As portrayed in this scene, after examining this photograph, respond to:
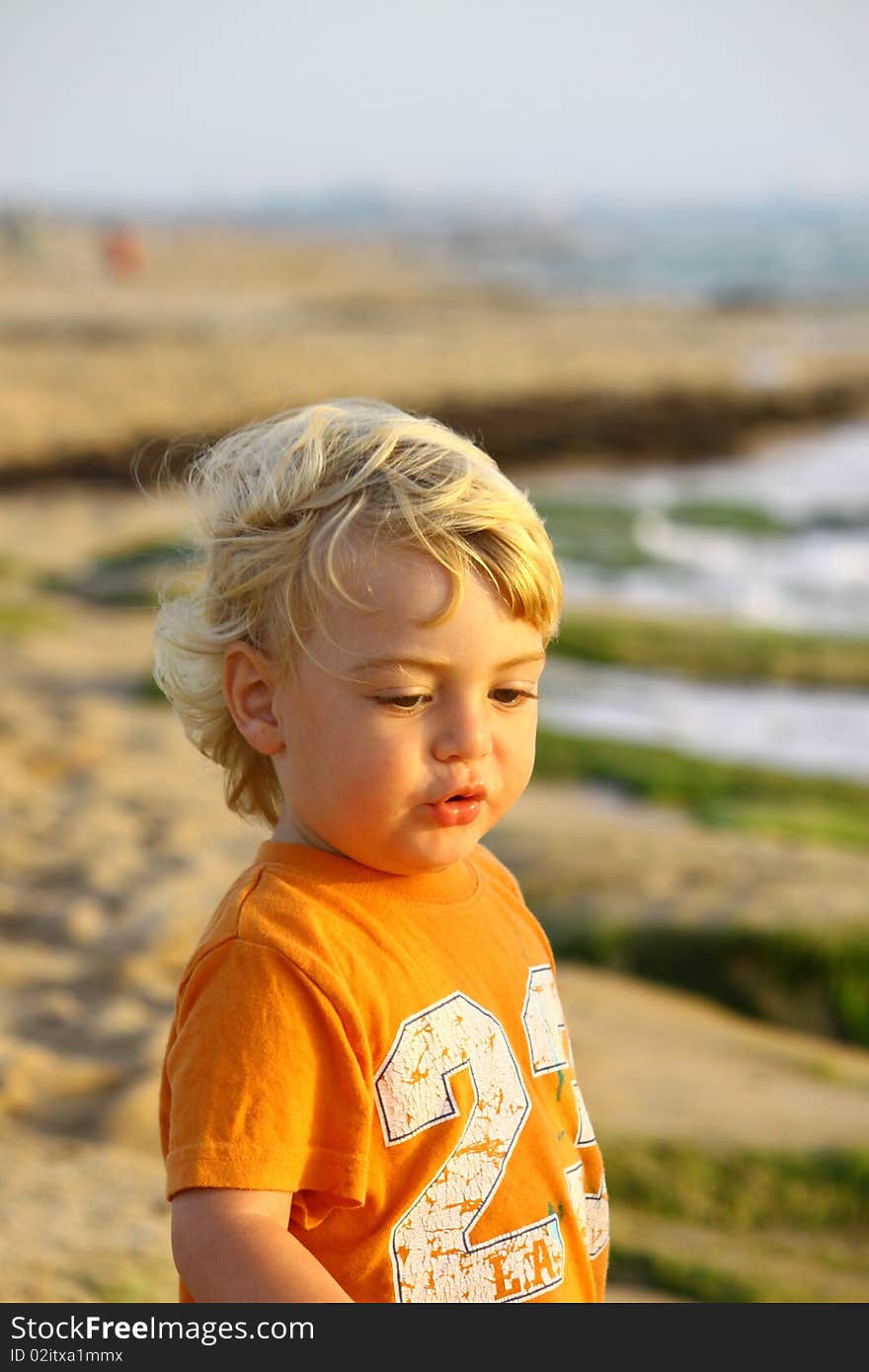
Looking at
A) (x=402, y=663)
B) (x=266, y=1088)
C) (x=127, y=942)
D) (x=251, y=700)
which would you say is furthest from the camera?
(x=127, y=942)

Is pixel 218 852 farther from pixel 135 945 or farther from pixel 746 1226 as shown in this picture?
pixel 746 1226

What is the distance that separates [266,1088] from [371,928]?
22 cm

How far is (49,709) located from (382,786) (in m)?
5.85

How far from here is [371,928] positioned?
5.39ft

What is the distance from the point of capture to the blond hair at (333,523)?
1.62 m

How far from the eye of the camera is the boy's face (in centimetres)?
160

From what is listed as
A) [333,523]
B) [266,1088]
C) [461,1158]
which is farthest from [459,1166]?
[333,523]

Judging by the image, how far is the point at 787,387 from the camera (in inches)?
977

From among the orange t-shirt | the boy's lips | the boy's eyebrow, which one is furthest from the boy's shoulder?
the boy's eyebrow

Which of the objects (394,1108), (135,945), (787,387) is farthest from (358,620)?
(787,387)

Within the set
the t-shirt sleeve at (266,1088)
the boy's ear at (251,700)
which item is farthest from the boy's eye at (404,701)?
the t-shirt sleeve at (266,1088)

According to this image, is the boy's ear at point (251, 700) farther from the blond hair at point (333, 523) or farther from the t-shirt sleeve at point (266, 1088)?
the t-shirt sleeve at point (266, 1088)

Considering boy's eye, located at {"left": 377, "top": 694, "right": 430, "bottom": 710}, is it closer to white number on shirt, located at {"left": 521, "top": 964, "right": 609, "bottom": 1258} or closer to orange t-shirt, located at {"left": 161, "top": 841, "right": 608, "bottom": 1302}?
orange t-shirt, located at {"left": 161, "top": 841, "right": 608, "bottom": 1302}

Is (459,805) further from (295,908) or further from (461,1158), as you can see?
(461,1158)
